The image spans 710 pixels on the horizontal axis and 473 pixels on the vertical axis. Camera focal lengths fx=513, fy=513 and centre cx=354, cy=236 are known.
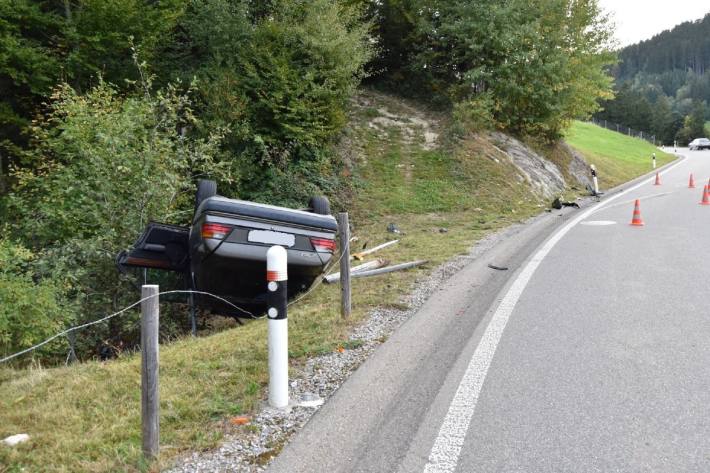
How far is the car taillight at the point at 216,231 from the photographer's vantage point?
5.56 metres

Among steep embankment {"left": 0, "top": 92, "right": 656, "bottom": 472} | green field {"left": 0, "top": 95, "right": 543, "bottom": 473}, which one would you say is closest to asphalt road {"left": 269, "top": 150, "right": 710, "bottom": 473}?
steep embankment {"left": 0, "top": 92, "right": 656, "bottom": 472}

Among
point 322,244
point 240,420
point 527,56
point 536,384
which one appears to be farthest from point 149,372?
point 527,56

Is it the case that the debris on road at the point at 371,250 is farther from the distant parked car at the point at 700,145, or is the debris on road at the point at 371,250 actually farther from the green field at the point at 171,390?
the distant parked car at the point at 700,145

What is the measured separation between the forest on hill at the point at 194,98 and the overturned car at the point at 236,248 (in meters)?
1.18

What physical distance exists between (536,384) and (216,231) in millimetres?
3548

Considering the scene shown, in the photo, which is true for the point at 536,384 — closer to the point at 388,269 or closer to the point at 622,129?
the point at 388,269

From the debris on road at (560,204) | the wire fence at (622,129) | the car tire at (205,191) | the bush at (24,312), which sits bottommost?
the bush at (24,312)

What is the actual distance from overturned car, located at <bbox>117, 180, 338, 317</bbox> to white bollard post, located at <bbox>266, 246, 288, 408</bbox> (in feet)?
7.20

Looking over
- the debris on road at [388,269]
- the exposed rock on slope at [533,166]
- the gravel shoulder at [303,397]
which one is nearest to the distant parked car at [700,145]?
the exposed rock on slope at [533,166]

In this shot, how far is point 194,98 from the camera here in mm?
14797

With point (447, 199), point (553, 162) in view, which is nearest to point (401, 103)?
point (553, 162)

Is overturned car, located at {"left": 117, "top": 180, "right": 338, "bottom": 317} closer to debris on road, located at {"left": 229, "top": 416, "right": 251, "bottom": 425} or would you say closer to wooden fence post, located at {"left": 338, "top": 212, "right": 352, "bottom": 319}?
wooden fence post, located at {"left": 338, "top": 212, "right": 352, "bottom": 319}

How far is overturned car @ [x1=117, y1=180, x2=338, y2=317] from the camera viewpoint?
5.61 metres

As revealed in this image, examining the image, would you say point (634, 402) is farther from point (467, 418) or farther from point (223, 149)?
point (223, 149)
